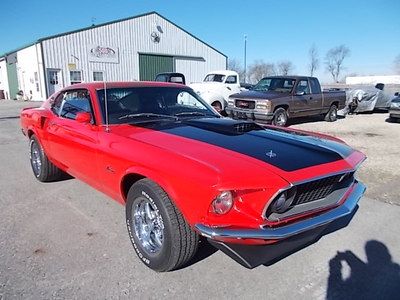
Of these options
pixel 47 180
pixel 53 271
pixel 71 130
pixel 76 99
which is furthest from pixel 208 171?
pixel 47 180

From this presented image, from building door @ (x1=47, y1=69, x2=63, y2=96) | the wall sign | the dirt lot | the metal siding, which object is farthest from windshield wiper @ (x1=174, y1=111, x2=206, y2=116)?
the wall sign

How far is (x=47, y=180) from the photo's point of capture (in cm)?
533

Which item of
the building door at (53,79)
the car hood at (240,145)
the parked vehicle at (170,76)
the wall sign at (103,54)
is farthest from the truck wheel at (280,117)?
the wall sign at (103,54)

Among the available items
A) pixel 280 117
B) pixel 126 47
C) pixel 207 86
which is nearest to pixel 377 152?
pixel 280 117

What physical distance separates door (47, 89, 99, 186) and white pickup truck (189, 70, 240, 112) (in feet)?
31.0

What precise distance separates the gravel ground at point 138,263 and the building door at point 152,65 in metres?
25.9

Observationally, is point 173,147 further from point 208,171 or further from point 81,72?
point 81,72

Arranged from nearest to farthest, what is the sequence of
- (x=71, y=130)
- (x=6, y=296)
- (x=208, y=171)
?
(x=208, y=171)
(x=6, y=296)
(x=71, y=130)

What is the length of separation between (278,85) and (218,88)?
313 centimetres

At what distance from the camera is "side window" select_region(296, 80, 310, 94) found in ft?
39.6

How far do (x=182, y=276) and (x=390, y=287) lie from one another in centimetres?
170

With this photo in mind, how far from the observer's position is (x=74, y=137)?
4.03 metres

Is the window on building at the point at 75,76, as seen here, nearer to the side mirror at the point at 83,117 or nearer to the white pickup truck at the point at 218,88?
the white pickup truck at the point at 218,88

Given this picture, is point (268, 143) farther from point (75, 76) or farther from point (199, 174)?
point (75, 76)
